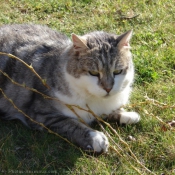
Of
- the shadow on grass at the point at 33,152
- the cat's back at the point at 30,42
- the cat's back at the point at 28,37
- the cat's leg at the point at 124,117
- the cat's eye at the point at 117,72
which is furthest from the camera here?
the cat's back at the point at 28,37

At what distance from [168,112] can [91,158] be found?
3.52 ft

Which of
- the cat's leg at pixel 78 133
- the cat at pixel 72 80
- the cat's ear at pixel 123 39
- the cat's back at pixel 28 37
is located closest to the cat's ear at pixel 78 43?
the cat at pixel 72 80

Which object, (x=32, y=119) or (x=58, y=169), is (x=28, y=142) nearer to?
(x=32, y=119)

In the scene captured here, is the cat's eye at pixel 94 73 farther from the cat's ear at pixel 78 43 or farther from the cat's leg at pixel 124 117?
the cat's leg at pixel 124 117

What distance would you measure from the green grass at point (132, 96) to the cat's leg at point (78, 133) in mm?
80

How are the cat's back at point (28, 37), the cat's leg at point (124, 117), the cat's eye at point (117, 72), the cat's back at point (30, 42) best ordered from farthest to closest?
the cat's back at point (28, 37) < the cat's back at point (30, 42) < the cat's leg at point (124, 117) < the cat's eye at point (117, 72)

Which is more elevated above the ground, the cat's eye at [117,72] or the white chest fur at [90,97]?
the cat's eye at [117,72]

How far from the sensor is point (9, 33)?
4.20 metres

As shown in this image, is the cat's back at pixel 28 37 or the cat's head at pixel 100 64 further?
the cat's back at pixel 28 37

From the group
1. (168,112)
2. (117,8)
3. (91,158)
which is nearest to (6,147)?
(91,158)

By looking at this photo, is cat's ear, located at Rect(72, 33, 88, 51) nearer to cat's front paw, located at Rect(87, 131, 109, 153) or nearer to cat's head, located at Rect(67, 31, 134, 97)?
cat's head, located at Rect(67, 31, 134, 97)

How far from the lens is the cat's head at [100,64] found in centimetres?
329

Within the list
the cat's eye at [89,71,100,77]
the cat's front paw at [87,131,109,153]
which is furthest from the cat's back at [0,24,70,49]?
the cat's front paw at [87,131,109,153]

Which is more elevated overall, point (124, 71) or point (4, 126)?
point (124, 71)
